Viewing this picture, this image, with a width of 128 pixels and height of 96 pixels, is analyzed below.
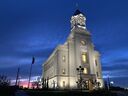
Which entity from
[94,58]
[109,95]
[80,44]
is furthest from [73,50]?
[109,95]

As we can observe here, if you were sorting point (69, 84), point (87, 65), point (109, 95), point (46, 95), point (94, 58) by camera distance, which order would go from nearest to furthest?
1. point (46, 95)
2. point (109, 95)
3. point (69, 84)
4. point (87, 65)
5. point (94, 58)

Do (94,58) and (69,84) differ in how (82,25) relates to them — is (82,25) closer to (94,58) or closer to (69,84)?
(94,58)

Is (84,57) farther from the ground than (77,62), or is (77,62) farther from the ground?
(84,57)

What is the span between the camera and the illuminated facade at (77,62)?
58156 millimetres

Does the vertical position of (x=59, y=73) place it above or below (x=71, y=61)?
below

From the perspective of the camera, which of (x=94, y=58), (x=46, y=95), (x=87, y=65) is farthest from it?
(x=94, y=58)

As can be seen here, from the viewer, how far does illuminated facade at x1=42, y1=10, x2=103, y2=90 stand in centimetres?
5816

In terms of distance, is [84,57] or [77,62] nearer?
[77,62]

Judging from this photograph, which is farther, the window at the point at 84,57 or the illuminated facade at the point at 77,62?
the window at the point at 84,57

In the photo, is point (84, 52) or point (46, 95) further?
point (84, 52)

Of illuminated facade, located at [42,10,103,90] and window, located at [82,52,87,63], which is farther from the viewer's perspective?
window, located at [82,52,87,63]

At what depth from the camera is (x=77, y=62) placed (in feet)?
199

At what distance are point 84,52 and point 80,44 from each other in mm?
3165

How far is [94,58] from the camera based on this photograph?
66125 mm
